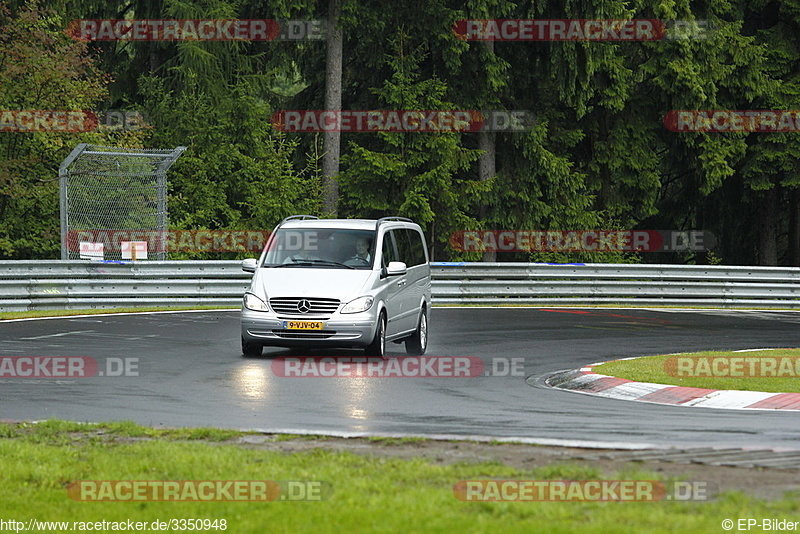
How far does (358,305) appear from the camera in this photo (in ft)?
55.5

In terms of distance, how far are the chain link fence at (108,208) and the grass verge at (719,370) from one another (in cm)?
1429

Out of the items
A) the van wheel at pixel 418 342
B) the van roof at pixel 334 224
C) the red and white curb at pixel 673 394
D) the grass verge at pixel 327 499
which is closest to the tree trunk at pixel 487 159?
the van wheel at pixel 418 342

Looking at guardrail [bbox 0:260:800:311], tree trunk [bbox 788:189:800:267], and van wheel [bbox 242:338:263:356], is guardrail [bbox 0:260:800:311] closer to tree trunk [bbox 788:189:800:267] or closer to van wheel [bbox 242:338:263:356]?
van wheel [bbox 242:338:263:356]

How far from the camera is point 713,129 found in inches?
1517

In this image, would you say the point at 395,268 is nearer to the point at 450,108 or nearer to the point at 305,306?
the point at 305,306

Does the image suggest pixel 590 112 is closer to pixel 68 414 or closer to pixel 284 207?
pixel 284 207

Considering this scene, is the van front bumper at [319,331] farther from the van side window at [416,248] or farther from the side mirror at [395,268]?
the van side window at [416,248]

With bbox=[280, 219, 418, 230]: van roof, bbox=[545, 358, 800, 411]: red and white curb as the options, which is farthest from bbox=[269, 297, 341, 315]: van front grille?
bbox=[545, 358, 800, 411]: red and white curb

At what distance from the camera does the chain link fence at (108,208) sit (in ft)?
88.5

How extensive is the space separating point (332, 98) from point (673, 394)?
24.7m

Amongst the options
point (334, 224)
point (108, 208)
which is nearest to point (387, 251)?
point (334, 224)

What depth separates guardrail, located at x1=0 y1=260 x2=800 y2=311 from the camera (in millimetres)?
27125

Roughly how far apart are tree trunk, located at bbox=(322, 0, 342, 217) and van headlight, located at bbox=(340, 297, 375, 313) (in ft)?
64.0

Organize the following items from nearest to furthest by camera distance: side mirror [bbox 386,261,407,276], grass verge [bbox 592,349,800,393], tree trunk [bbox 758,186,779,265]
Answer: grass verge [bbox 592,349,800,393], side mirror [bbox 386,261,407,276], tree trunk [bbox 758,186,779,265]
